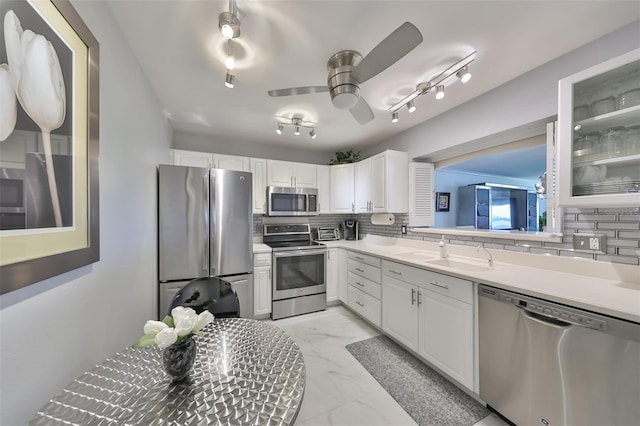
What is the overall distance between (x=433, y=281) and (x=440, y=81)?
5.56ft

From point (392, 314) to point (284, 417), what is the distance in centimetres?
191

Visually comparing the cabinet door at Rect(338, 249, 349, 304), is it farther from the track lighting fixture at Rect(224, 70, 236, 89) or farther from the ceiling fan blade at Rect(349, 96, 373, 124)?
the track lighting fixture at Rect(224, 70, 236, 89)

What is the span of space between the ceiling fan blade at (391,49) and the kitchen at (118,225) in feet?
0.96

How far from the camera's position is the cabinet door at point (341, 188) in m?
3.61

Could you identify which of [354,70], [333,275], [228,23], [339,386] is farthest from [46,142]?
[333,275]

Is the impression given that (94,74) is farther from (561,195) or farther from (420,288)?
(561,195)

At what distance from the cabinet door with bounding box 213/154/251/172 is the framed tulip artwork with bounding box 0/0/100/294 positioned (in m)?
2.08

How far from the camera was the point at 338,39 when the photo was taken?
1.43 meters

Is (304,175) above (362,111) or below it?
below

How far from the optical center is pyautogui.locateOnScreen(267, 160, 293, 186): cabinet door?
131 inches

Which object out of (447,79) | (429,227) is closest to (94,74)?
(447,79)

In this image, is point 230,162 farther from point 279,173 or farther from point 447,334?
point 447,334

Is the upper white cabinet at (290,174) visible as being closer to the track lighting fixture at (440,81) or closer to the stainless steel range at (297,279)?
the stainless steel range at (297,279)

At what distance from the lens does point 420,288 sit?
79.0 inches
